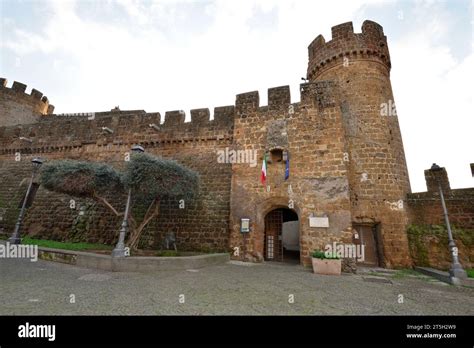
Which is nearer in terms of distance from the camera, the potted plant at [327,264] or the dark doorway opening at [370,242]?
the potted plant at [327,264]

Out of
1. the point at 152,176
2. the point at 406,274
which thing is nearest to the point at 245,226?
the point at 152,176

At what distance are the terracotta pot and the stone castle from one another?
44.5 inches

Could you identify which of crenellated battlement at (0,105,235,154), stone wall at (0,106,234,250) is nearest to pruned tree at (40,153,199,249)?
stone wall at (0,106,234,250)

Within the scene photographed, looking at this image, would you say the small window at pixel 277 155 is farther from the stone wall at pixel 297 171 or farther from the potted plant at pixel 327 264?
the potted plant at pixel 327 264

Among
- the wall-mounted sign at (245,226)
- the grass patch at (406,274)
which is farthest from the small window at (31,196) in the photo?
the grass patch at (406,274)

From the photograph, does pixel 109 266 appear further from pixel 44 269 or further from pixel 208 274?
pixel 208 274

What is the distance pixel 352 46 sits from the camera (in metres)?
11.4

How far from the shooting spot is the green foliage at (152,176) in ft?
26.3

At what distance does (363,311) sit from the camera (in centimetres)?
383

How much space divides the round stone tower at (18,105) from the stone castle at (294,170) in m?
8.64

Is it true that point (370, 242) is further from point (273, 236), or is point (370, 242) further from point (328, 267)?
point (273, 236)

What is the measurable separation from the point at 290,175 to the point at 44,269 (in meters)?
9.09

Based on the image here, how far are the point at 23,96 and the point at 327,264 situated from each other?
83.9 feet

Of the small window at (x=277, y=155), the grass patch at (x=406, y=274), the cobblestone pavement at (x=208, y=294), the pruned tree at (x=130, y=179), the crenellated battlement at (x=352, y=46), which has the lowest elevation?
the grass patch at (x=406, y=274)
